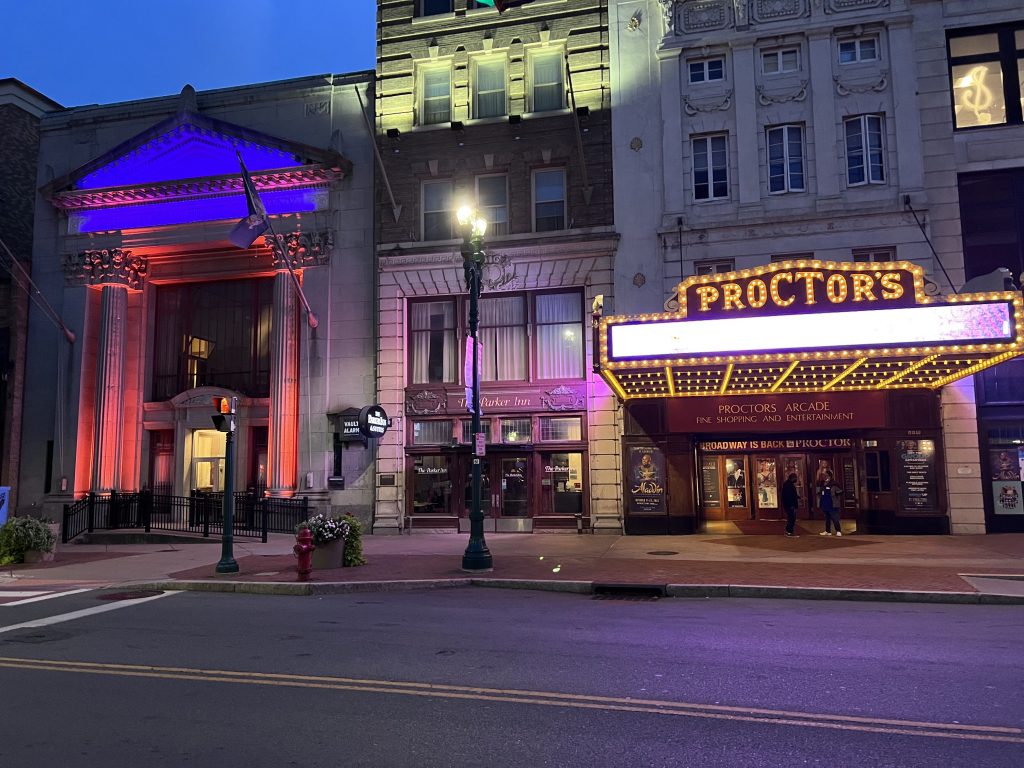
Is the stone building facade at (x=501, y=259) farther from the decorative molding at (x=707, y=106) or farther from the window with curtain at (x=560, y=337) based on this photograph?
the decorative molding at (x=707, y=106)

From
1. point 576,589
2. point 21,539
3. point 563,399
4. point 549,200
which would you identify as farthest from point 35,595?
point 549,200

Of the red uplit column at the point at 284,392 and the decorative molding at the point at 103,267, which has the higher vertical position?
the decorative molding at the point at 103,267

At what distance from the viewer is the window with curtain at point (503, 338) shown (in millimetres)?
23250

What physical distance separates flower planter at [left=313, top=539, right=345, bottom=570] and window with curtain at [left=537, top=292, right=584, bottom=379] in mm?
9495

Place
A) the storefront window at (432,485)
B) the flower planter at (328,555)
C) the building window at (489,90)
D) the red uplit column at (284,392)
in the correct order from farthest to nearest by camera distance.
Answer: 1. the building window at (489,90)
2. the red uplit column at (284,392)
3. the storefront window at (432,485)
4. the flower planter at (328,555)

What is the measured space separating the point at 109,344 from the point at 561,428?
15592 mm

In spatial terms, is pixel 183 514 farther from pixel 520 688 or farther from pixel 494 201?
pixel 520 688

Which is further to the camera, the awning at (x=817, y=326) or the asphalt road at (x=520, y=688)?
the awning at (x=817, y=326)

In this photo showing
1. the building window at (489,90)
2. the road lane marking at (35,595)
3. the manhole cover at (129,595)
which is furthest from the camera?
the building window at (489,90)

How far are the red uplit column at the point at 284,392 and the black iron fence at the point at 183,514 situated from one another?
80 cm

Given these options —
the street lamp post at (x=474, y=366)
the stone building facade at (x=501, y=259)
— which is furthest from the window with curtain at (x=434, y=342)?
the street lamp post at (x=474, y=366)

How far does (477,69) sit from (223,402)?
15.1 metres

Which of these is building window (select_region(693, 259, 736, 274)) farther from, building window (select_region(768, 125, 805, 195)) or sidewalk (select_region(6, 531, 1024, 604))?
sidewalk (select_region(6, 531, 1024, 604))

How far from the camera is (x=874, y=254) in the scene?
68.5 ft
